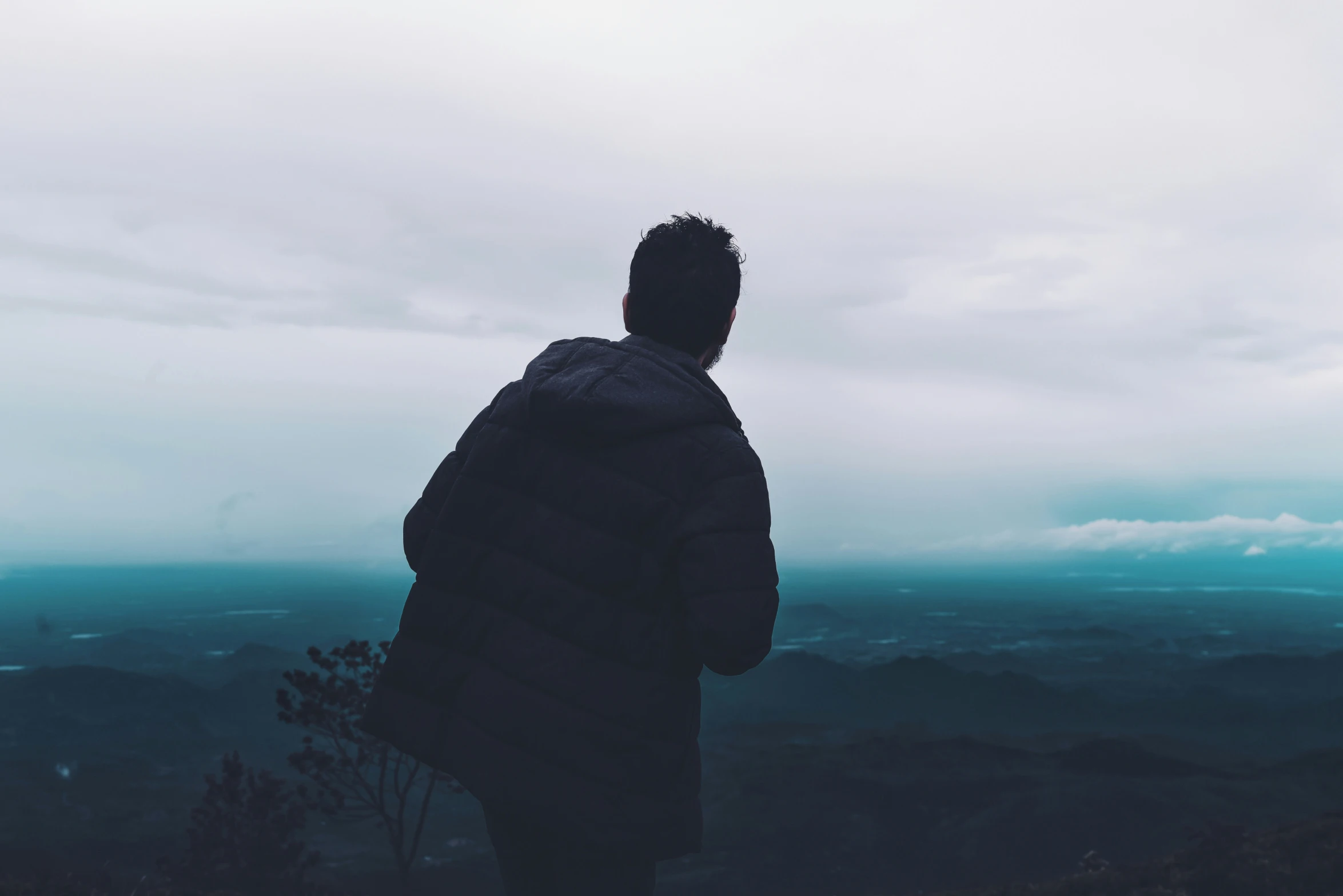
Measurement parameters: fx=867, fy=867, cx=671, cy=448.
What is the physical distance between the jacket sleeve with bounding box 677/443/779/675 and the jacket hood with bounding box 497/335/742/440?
169 millimetres

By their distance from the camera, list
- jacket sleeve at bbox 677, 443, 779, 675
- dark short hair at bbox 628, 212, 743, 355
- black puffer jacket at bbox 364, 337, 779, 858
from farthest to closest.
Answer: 1. dark short hair at bbox 628, 212, 743, 355
2. black puffer jacket at bbox 364, 337, 779, 858
3. jacket sleeve at bbox 677, 443, 779, 675

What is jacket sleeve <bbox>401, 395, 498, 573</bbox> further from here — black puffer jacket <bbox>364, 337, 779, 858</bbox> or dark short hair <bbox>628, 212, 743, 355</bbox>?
dark short hair <bbox>628, 212, 743, 355</bbox>

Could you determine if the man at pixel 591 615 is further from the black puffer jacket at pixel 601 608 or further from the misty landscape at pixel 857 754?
the misty landscape at pixel 857 754

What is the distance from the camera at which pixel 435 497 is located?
2.38 metres

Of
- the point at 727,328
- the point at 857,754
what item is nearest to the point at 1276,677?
the point at 857,754

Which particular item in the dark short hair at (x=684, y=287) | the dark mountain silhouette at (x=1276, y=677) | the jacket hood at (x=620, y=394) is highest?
the dark short hair at (x=684, y=287)

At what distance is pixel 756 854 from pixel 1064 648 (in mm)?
106208

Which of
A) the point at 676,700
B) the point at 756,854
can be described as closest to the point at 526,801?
the point at 676,700

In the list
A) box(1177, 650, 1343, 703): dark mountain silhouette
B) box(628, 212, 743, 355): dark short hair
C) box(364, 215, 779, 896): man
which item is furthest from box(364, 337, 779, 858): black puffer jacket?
box(1177, 650, 1343, 703): dark mountain silhouette

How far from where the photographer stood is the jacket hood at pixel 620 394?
202 centimetres

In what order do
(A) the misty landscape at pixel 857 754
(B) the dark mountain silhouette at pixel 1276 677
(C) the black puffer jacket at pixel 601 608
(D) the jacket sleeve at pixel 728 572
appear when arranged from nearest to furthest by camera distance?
(D) the jacket sleeve at pixel 728 572
(C) the black puffer jacket at pixel 601 608
(A) the misty landscape at pixel 857 754
(B) the dark mountain silhouette at pixel 1276 677

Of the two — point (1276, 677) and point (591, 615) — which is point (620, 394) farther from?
point (1276, 677)

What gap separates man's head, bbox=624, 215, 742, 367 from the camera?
230 centimetres

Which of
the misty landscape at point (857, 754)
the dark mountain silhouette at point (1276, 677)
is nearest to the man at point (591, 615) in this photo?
the misty landscape at point (857, 754)
